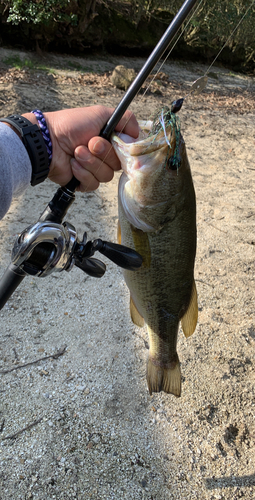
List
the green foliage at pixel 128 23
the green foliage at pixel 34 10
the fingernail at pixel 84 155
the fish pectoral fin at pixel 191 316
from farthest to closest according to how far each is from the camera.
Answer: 1. the green foliage at pixel 128 23
2. the green foliage at pixel 34 10
3. the fish pectoral fin at pixel 191 316
4. the fingernail at pixel 84 155

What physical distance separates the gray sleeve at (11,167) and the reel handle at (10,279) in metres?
0.24

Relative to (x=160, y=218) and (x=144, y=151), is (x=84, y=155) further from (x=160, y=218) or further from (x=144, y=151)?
(x=160, y=218)

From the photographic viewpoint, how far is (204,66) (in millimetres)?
14789

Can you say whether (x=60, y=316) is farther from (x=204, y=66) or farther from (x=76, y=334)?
(x=204, y=66)

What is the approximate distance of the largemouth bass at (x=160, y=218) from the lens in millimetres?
1772

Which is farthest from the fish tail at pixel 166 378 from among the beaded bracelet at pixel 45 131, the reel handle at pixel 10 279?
the beaded bracelet at pixel 45 131

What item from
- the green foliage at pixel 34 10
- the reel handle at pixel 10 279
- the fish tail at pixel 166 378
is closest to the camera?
the reel handle at pixel 10 279

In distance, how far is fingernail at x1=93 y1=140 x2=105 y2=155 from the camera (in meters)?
1.73

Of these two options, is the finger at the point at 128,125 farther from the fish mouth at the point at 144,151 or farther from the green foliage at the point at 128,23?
the green foliage at the point at 128,23

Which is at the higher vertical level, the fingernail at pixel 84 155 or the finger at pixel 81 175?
the fingernail at pixel 84 155

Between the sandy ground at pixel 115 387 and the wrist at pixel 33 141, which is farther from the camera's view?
the sandy ground at pixel 115 387

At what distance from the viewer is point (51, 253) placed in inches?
51.2

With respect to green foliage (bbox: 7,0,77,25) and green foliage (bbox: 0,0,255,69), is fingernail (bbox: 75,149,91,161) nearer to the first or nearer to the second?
green foliage (bbox: 0,0,255,69)

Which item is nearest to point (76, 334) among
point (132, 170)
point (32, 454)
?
point (32, 454)
